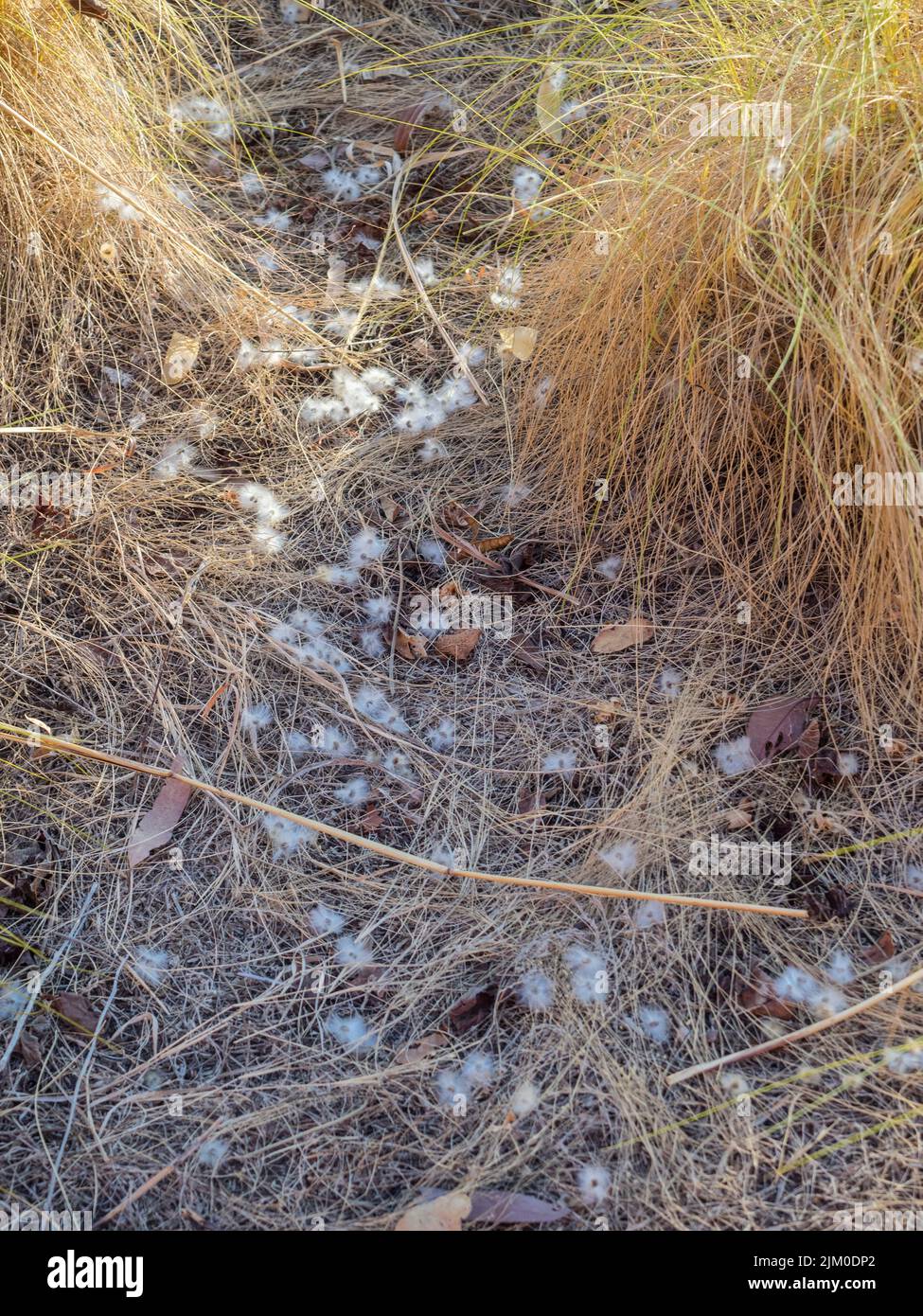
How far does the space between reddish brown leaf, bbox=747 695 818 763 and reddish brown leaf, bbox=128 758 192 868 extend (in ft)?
3.21

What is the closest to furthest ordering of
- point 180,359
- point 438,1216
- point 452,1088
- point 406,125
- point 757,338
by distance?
point 438,1216 < point 452,1088 < point 757,338 < point 180,359 < point 406,125

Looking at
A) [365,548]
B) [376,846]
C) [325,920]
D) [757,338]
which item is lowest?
[325,920]

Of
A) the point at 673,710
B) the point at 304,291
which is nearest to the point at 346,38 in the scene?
the point at 304,291

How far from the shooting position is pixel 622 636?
1947 millimetres

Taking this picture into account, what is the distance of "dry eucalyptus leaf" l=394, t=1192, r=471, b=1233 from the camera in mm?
1431

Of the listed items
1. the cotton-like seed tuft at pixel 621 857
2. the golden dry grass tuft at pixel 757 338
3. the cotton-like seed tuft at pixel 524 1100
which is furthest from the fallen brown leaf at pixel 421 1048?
the golden dry grass tuft at pixel 757 338

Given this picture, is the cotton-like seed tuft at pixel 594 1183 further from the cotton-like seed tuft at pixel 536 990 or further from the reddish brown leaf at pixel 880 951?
the reddish brown leaf at pixel 880 951

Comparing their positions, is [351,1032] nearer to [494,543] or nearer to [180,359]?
[494,543]

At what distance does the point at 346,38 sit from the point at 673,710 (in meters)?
2.22

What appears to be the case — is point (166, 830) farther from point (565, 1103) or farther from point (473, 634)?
point (565, 1103)

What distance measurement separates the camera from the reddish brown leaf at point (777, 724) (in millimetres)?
1796

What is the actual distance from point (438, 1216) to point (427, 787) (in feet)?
2.19

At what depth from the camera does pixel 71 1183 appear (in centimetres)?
149

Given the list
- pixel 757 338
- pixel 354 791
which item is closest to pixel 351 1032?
pixel 354 791
